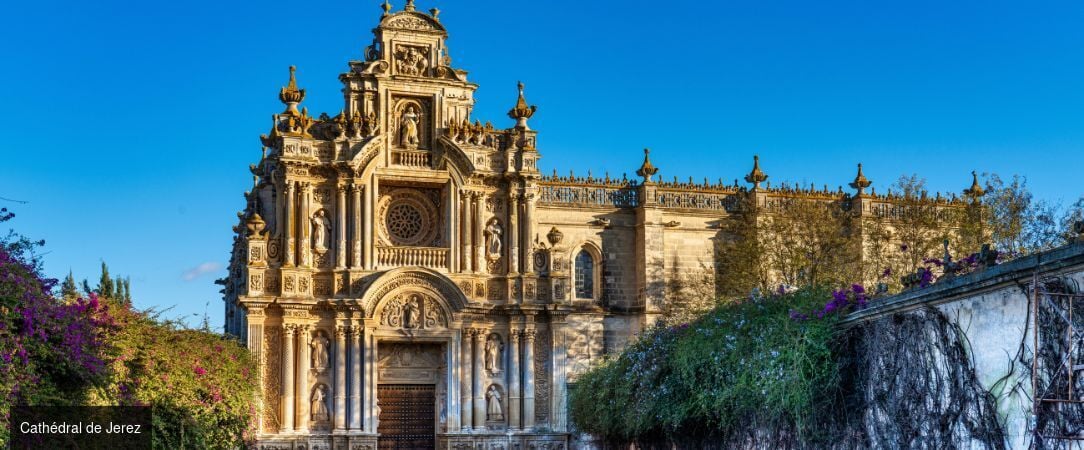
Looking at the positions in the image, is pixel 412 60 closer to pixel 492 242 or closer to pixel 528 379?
pixel 492 242

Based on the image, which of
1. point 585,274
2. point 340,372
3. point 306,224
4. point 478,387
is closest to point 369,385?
point 340,372

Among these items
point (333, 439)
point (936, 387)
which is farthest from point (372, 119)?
point (936, 387)

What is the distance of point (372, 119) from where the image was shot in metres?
35.2

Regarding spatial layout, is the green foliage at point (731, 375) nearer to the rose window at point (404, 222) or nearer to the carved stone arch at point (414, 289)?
the carved stone arch at point (414, 289)

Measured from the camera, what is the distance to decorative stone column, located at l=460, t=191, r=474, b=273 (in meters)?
35.4

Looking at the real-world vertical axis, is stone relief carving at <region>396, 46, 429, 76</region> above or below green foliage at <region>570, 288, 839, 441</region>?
above

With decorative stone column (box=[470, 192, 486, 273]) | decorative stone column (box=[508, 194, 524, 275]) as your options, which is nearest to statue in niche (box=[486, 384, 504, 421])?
decorative stone column (box=[508, 194, 524, 275])

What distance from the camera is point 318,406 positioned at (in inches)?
1339

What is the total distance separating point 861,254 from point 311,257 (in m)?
15.6

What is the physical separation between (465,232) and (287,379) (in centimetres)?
599

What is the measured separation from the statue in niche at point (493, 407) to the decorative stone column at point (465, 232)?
3309 mm

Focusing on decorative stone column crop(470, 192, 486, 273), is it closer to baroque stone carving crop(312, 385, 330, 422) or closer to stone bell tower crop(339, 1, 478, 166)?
stone bell tower crop(339, 1, 478, 166)

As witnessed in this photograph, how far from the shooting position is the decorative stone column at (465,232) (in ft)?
116

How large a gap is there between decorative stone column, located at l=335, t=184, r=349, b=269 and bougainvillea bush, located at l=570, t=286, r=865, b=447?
9.05 meters
